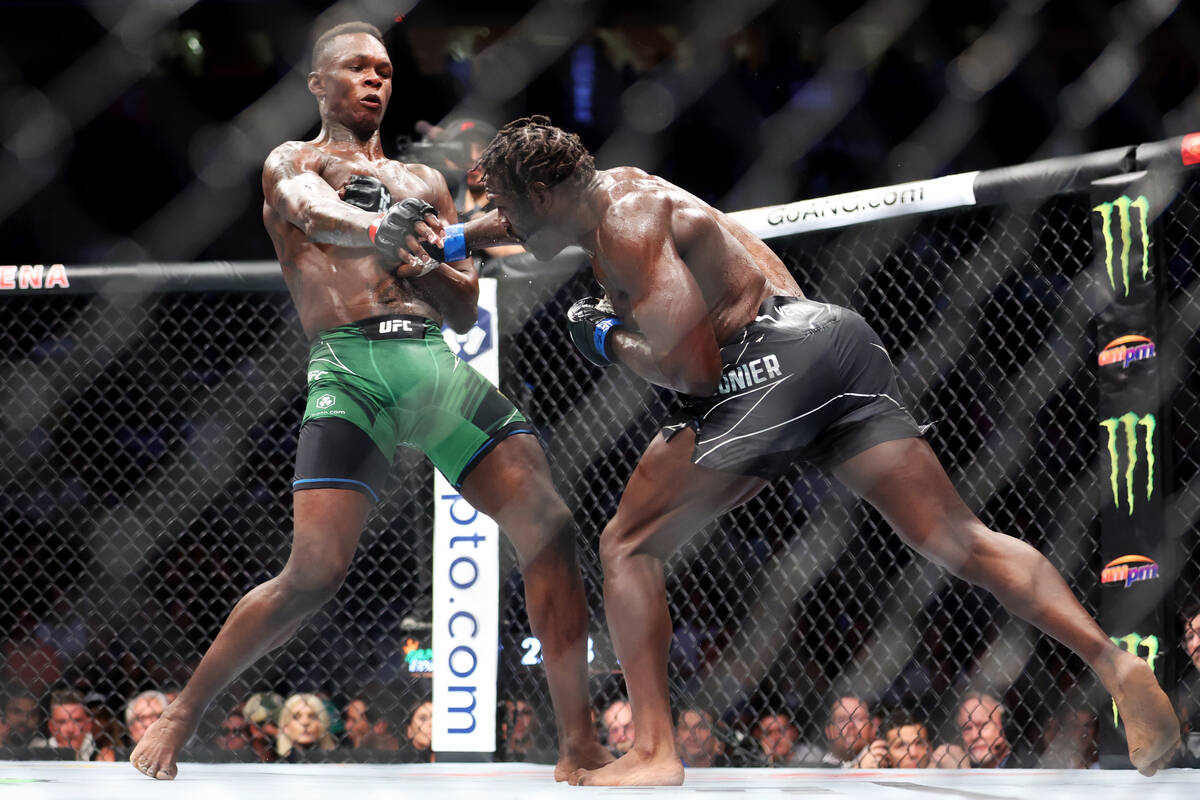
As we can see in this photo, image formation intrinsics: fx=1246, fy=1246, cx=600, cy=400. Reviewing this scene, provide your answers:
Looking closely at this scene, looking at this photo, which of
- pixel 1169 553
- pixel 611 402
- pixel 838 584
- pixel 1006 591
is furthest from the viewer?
pixel 838 584

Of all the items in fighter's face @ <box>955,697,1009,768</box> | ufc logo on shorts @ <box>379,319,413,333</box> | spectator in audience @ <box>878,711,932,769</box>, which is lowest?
fighter's face @ <box>955,697,1009,768</box>

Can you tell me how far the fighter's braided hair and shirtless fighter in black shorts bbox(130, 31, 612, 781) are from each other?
0.47 ft

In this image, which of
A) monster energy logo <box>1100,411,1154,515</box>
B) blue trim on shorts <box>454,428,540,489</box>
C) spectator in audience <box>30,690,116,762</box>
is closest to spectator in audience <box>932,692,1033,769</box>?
monster energy logo <box>1100,411,1154,515</box>

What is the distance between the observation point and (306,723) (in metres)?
3.37

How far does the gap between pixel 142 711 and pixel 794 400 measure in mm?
2457

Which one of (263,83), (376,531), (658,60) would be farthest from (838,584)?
(263,83)

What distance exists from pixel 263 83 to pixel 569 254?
299 centimetres

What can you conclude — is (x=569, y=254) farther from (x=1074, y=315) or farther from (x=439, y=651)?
(x=1074, y=315)

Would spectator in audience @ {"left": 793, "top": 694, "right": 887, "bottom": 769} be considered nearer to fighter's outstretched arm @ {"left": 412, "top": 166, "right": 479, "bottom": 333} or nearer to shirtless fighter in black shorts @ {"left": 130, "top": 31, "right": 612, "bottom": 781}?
shirtless fighter in black shorts @ {"left": 130, "top": 31, "right": 612, "bottom": 781}

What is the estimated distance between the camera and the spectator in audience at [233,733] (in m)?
3.73

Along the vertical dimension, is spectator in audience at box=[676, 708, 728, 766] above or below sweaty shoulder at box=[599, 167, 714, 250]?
below

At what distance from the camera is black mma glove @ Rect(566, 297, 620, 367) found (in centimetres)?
189

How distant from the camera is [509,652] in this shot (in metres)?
3.10

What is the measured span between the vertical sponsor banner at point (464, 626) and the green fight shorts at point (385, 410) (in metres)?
0.72
